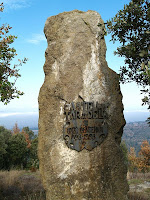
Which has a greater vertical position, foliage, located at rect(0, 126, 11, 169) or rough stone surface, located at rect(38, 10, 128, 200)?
rough stone surface, located at rect(38, 10, 128, 200)

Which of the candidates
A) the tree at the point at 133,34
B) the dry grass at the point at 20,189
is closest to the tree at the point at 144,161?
the dry grass at the point at 20,189

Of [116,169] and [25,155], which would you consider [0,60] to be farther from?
[25,155]

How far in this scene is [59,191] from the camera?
19.6 feet

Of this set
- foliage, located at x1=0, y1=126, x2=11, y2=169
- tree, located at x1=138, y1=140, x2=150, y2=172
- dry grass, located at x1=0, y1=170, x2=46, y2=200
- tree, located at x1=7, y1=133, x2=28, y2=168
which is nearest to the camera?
dry grass, located at x1=0, y1=170, x2=46, y2=200

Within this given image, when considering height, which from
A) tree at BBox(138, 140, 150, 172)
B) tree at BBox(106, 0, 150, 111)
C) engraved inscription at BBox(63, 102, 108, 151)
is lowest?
tree at BBox(138, 140, 150, 172)

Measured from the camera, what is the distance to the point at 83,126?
19.9 ft

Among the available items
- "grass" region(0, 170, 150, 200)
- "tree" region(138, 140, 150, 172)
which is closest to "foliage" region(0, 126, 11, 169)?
"grass" region(0, 170, 150, 200)

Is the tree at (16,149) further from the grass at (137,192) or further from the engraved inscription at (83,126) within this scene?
the engraved inscription at (83,126)

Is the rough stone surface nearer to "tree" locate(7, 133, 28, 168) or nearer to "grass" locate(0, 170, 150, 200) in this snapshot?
"grass" locate(0, 170, 150, 200)

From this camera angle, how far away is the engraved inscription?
236 inches

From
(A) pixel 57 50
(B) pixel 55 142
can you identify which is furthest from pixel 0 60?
(B) pixel 55 142

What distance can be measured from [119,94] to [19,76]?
437 centimetres

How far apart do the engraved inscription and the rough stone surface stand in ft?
0.45

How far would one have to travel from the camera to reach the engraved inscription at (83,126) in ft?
19.7
